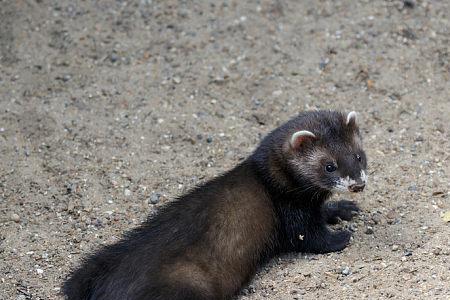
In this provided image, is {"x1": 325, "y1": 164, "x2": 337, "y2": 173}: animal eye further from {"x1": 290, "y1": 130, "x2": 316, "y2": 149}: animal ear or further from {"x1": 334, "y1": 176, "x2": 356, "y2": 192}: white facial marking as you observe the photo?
{"x1": 290, "y1": 130, "x2": 316, "y2": 149}: animal ear

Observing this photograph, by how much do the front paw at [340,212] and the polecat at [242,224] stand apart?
1 centimetres

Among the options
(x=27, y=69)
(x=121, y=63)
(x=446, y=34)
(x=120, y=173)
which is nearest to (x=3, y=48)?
(x=27, y=69)

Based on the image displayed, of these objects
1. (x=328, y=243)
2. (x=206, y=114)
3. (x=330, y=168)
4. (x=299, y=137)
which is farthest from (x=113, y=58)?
(x=328, y=243)

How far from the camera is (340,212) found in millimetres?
8773

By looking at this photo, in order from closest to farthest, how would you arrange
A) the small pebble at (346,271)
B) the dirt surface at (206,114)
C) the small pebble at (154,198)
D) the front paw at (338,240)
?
the small pebble at (346,271)
the dirt surface at (206,114)
the front paw at (338,240)
the small pebble at (154,198)

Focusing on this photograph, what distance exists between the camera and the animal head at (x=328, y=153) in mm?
7926

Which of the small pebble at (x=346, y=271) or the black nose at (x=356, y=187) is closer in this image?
the small pebble at (x=346, y=271)

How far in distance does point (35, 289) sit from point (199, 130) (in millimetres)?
3182

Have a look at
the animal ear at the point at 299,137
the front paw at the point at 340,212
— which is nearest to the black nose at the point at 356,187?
the animal ear at the point at 299,137

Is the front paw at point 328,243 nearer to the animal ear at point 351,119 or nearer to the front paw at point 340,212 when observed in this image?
the front paw at point 340,212

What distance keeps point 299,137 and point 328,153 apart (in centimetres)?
34

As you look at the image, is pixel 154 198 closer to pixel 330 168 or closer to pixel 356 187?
pixel 330 168

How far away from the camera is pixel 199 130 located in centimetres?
1011

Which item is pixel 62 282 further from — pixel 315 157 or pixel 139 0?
pixel 139 0
